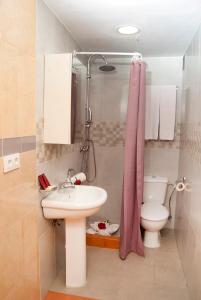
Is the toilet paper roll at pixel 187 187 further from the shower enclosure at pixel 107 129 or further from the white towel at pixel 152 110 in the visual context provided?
the shower enclosure at pixel 107 129

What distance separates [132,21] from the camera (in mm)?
2094

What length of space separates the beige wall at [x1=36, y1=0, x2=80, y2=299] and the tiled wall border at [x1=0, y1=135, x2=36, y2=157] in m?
0.15

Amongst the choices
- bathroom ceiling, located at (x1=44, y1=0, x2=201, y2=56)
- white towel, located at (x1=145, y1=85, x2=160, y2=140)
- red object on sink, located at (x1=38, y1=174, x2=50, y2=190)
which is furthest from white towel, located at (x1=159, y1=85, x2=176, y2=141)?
red object on sink, located at (x1=38, y1=174, x2=50, y2=190)

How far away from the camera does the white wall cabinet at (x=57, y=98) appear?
6.13 feet

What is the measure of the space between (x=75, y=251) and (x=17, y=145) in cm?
110

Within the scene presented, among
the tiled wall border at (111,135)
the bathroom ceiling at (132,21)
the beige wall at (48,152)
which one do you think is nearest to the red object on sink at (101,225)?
the beige wall at (48,152)

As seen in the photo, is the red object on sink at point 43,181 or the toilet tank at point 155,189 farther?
the toilet tank at point 155,189

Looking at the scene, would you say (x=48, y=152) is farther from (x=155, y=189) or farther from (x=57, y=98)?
(x=155, y=189)

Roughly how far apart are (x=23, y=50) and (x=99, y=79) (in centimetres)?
176

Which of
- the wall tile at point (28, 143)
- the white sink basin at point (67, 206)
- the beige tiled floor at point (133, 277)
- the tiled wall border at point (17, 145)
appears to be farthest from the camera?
the beige tiled floor at point (133, 277)

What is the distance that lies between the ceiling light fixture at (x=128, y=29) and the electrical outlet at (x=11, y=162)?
1.54m

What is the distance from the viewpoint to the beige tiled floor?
203 centimetres

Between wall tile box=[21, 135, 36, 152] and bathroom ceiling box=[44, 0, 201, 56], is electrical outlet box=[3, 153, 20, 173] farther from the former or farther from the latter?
bathroom ceiling box=[44, 0, 201, 56]

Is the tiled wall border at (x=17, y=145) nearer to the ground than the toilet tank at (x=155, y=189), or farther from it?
farther from it
